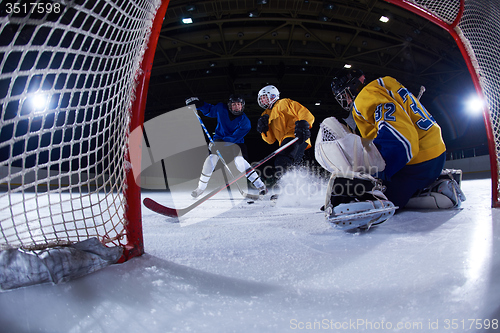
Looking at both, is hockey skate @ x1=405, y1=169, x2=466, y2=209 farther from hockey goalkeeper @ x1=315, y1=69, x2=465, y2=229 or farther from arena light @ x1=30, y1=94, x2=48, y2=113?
arena light @ x1=30, y1=94, x2=48, y2=113

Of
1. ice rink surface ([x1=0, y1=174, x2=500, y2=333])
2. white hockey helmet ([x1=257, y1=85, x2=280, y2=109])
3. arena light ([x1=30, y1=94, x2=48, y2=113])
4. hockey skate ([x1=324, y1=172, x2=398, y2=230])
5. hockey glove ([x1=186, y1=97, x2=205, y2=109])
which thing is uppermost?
white hockey helmet ([x1=257, y1=85, x2=280, y2=109])

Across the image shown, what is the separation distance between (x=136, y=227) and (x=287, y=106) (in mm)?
2713

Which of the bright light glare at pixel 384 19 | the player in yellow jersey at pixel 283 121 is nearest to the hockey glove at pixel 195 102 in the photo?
the player in yellow jersey at pixel 283 121

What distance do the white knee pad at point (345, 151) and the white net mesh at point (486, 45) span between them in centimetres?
94

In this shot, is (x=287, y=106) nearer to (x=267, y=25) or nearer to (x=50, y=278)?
(x=50, y=278)

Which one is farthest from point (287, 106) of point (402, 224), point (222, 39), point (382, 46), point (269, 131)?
point (382, 46)

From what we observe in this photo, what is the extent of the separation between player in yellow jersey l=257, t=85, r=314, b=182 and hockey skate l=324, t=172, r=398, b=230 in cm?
203

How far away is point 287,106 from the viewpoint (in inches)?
127

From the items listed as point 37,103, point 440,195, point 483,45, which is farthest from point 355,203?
point 483,45

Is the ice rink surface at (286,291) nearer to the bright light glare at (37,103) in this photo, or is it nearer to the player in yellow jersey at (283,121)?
the bright light glare at (37,103)

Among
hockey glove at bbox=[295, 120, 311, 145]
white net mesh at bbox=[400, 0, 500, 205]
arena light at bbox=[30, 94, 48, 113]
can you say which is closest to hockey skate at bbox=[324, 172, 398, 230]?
arena light at bbox=[30, 94, 48, 113]

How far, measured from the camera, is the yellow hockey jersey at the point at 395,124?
3.77 ft

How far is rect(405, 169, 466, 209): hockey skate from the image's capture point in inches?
59.7

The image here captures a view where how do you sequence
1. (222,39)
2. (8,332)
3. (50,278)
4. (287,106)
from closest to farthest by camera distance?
(8,332) < (50,278) < (287,106) < (222,39)
